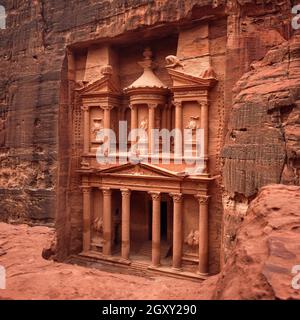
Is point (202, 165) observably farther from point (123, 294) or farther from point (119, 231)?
point (123, 294)

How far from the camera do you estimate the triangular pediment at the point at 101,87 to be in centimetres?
1365

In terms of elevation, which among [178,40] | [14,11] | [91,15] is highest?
[14,11]

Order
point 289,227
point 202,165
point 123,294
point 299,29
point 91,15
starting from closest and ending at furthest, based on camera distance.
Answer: point 289,227
point 123,294
point 299,29
point 202,165
point 91,15

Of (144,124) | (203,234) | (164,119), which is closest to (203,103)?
(164,119)

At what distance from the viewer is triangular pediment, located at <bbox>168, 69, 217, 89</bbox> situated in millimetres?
11484

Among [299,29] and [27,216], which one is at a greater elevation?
[299,29]

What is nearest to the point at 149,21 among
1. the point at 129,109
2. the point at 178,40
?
the point at 178,40

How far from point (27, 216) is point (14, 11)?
9.94 meters

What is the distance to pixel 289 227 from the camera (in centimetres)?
332

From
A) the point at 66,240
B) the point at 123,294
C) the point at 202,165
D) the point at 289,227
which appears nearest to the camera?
the point at 289,227

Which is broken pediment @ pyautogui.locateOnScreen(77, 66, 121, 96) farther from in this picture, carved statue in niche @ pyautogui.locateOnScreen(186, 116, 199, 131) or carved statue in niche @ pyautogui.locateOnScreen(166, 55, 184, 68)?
carved statue in niche @ pyautogui.locateOnScreen(186, 116, 199, 131)

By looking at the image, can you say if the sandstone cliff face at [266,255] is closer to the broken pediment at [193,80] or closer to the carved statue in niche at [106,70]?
the broken pediment at [193,80]

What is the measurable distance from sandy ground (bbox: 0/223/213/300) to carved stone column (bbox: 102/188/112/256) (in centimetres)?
704

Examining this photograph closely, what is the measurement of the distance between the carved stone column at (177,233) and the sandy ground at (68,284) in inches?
256
